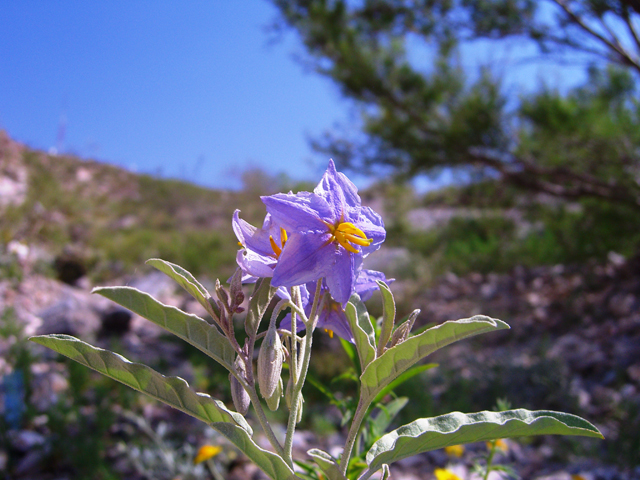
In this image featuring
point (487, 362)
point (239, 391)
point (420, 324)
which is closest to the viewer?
point (239, 391)

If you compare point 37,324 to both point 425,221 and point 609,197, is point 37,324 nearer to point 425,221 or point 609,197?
point 609,197

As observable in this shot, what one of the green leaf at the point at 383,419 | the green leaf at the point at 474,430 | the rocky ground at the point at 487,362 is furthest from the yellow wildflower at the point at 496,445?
the green leaf at the point at 474,430

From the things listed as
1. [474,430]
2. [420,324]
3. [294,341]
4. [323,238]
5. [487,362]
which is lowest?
[474,430]

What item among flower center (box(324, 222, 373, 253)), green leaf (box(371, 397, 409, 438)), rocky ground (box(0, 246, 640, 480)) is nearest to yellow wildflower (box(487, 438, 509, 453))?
rocky ground (box(0, 246, 640, 480))

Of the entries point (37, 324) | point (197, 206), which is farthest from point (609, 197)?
point (197, 206)

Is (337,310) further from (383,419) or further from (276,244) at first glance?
(383,419)

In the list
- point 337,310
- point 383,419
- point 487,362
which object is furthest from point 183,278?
point 487,362
